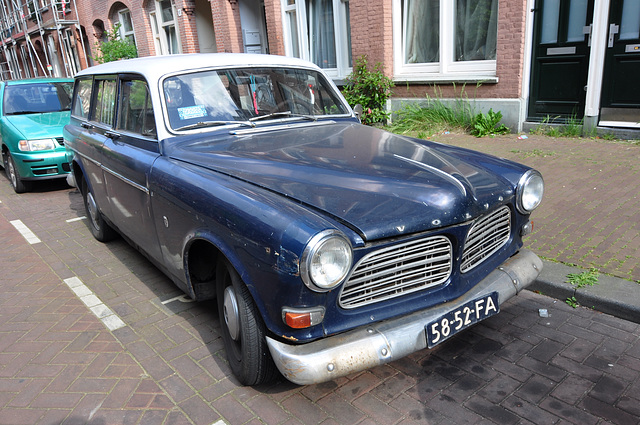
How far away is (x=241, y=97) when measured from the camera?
3.79 m

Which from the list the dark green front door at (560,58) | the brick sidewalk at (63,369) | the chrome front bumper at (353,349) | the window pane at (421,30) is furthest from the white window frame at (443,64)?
the brick sidewalk at (63,369)

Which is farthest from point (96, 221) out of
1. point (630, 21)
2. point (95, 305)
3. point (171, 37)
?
point (171, 37)

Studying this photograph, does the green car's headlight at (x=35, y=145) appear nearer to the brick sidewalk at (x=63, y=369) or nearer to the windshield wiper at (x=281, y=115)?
the brick sidewalk at (x=63, y=369)

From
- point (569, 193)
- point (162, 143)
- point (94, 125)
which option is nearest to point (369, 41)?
point (569, 193)

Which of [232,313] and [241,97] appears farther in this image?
[241,97]

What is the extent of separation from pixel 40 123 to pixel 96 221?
3799mm

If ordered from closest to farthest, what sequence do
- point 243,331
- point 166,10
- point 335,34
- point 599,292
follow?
point 243,331
point 599,292
point 335,34
point 166,10

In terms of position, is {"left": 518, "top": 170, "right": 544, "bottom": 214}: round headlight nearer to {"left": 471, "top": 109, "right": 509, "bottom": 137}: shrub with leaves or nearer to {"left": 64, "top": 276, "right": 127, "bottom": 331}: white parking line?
{"left": 64, "top": 276, "right": 127, "bottom": 331}: white parking line

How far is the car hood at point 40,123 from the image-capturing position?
7742mm

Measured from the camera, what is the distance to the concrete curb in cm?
336

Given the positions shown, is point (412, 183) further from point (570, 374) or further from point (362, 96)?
point (362, 96)

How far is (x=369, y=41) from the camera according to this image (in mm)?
10086

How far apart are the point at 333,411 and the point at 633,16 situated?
7.26 m

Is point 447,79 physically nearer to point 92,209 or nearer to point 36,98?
point 92,209
